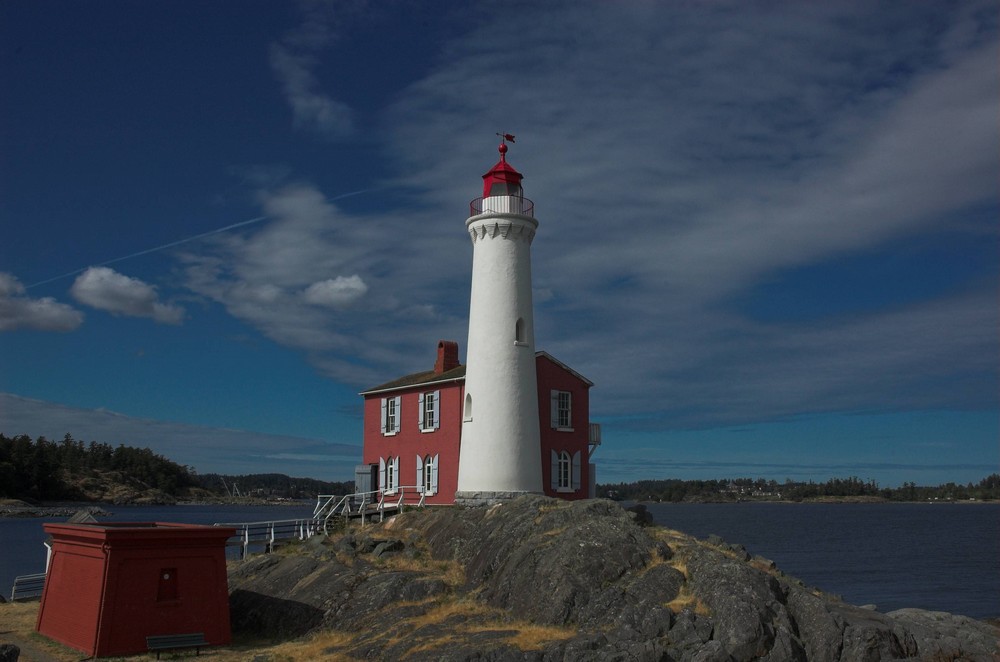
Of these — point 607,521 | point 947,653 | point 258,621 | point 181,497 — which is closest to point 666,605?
point 607,521

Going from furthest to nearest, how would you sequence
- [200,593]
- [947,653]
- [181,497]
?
[181,497] → [200,593] → [947,653]

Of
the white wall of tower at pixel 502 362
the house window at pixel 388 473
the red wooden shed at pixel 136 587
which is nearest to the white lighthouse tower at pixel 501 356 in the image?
the white wall of tower at pixel 502 362

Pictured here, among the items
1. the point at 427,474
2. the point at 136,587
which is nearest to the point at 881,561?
the point at 427,474

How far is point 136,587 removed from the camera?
68.0 ft

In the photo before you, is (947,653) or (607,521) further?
(607,521)

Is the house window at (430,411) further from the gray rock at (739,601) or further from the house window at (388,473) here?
the gray rock at (739,601)

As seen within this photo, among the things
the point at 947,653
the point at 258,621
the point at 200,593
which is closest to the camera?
the point at 947,653

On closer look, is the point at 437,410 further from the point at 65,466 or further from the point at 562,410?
the point at 65,466

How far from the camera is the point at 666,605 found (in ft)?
61.2

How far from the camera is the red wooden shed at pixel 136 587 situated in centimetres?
2039

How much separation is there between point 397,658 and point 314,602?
5.31 m

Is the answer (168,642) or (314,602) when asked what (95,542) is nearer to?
(168,642)

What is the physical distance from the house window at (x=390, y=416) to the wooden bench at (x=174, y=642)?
13605 millimetres

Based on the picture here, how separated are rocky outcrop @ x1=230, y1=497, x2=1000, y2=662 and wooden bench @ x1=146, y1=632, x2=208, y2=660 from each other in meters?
2.16
